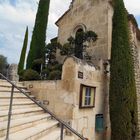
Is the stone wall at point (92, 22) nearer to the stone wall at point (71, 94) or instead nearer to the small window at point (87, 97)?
the small window at point (87, 97)

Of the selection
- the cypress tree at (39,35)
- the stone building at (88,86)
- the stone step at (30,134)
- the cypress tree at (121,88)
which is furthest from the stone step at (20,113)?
the cypress tree at (39,35)

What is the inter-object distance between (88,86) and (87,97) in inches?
16.4

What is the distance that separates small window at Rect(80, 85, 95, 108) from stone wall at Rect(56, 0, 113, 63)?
2543 mm

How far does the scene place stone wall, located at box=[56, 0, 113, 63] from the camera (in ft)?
38.2

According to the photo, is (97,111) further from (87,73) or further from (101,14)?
(101,14)

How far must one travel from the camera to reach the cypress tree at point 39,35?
14.5 meters

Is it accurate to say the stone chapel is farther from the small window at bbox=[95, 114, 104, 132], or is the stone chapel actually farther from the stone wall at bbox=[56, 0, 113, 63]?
the small window at bbox=[95, 114, 104, 132]

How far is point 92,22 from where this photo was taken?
12.6m

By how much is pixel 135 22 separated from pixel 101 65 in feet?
15.5

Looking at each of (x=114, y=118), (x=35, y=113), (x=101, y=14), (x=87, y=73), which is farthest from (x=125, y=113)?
(x=101, y=14)

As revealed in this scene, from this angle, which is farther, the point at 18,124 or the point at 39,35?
the point at 39,35

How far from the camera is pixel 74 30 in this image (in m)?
13.5

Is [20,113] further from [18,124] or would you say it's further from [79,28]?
[79,28]

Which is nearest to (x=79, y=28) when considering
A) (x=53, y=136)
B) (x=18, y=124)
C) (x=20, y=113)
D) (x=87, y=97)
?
(x=87, y=97)
